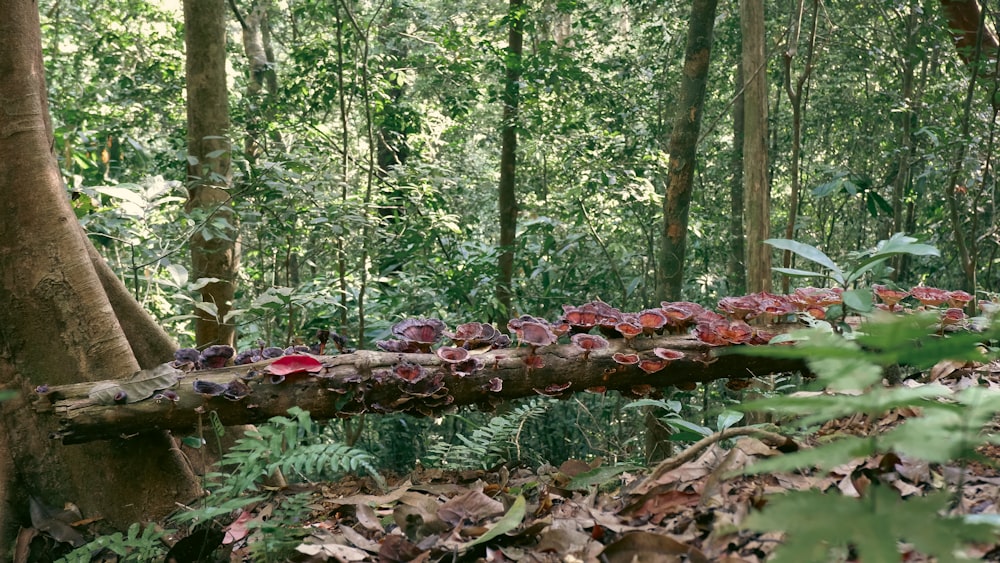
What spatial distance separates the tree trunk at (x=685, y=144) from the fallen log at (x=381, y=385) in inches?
70.2

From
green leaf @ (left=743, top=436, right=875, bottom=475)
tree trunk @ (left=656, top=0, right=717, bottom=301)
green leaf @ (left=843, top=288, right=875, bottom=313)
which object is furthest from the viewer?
tree trunk @ (left=656, top=0, right=717, bottom=301)

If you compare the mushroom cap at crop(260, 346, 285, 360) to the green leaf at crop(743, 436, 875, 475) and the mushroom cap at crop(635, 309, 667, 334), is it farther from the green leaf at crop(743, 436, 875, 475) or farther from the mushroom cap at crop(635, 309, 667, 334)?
the green leaf at crop(743, 436, 875, 475)

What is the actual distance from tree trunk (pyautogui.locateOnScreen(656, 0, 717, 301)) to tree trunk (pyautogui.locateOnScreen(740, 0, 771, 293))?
0.50m

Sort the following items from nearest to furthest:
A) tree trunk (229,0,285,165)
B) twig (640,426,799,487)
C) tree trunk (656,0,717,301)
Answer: twig (640,426,799,487), tree trunk (656,0,717,301), tree trunk (229,0,285,165)

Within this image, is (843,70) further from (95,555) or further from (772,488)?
(95,555)

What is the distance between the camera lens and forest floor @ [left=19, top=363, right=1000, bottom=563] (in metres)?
1.53

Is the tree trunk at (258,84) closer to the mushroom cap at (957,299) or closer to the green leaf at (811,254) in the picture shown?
the green leaf at (811,254)

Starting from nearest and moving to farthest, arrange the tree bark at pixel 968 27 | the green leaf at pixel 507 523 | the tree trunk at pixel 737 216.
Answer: the green leaf at pixel 507 523 < the tree bark at pixel 968 27 < the tree trunk at pixel 737 216

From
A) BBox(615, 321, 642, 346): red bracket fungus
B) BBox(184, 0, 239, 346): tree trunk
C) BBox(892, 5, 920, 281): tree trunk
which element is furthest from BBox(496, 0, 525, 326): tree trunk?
BBox(615, 321, 642, 346): red bracket fungus

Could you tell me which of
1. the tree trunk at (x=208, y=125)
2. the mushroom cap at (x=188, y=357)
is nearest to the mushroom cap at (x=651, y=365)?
the mushroom cap at (x=188, y=357)

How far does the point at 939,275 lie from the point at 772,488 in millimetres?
9295

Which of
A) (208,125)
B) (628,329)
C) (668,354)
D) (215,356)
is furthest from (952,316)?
(208,125)

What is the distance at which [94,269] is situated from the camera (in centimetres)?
283

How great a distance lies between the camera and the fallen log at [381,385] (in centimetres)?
236
